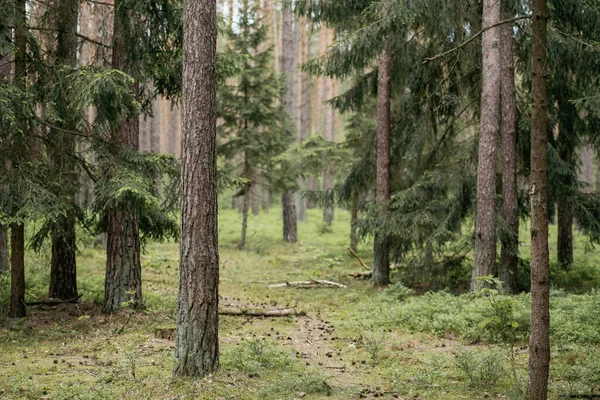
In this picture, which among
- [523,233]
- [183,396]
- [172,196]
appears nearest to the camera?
[183,396]

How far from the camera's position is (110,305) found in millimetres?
10445

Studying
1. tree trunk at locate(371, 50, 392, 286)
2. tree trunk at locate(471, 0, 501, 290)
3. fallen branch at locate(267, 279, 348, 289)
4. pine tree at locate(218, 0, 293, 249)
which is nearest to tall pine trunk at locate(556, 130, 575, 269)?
tree trunk at locate(471, 0, 501, 290)

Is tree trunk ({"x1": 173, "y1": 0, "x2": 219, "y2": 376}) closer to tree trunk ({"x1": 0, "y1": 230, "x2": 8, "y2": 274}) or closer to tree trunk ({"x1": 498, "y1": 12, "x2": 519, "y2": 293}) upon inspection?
tree trunk ({"x1": 498, "y1": 12, "x2": 519, "y2": 293})

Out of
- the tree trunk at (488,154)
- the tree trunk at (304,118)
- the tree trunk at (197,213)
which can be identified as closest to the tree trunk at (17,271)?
the tree trunk at (197,213)

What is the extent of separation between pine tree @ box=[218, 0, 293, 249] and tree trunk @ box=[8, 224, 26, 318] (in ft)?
38.7

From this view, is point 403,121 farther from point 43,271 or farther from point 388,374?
point 43,271

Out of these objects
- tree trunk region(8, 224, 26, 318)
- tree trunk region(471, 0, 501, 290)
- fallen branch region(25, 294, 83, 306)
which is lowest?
fallen branch region(25, 294, 83, 306)

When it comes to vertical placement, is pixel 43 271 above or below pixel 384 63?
below

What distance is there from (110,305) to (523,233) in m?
23.1

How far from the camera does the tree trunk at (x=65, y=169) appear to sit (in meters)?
9.84

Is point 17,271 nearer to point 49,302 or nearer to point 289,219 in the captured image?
point 49,302

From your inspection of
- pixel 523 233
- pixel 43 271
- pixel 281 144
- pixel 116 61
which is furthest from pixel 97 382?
pixel 523 233

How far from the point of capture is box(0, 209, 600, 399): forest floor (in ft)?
22.2

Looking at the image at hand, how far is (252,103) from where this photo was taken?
21.7 m
